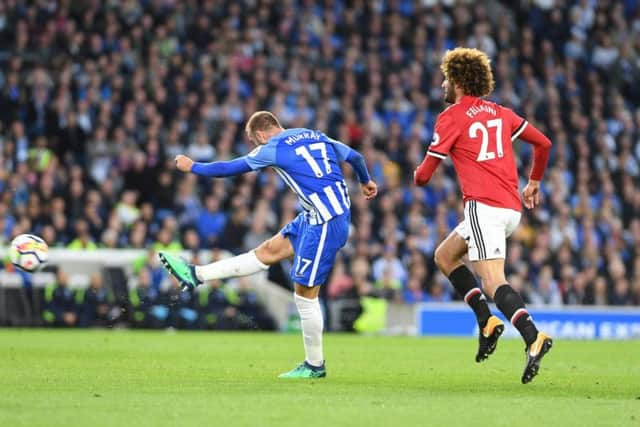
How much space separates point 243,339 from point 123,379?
23.4ft

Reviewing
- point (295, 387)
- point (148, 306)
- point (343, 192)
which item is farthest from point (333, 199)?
point (148, 306)

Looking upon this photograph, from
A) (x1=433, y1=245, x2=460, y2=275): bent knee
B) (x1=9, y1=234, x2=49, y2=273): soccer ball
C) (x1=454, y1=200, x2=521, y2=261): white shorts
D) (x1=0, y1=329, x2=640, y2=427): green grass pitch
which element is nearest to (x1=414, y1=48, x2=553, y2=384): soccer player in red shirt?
(x1=454, y1=200, x2=521, y2=261): white shorts

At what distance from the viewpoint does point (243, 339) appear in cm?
1711

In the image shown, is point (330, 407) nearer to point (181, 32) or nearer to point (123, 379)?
point (123, 379)

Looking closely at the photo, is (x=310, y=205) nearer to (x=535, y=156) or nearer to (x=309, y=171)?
(x=309, y=171)

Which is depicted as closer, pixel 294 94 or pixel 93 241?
pixel 93 241

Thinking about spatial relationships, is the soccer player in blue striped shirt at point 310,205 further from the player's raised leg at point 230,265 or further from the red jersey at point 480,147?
the red jersey at point 480,147

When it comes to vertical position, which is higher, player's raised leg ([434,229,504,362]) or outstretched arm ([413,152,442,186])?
outstretched arm ([413,152,442,186])

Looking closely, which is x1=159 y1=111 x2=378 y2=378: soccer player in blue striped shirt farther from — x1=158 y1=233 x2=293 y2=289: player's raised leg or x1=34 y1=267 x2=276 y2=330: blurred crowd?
x1=34 y1=267 x2=276 y2=330: blurred crowd

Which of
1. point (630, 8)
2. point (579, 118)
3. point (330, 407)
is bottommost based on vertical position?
point (330, 407)

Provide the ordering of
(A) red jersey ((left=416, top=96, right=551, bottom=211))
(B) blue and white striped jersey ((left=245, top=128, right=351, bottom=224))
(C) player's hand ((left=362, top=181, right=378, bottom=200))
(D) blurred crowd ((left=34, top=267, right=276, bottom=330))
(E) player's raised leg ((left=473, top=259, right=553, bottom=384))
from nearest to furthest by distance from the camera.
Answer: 1. (E) player's raised leg ((left=473, top=259, right=553, bottom=384))
2. (A) red jersey ((left=416, top=96, right=551, bottom=211))
3. (B) blue and white striped jersey ((left=245, top=128, right=351, bottom=224))
4. (C) player's hand ((left=362, top=181, right=378, bottom=200))
5. (D) blurred crowd ((left=34, top=267, right=276, bottom=330))

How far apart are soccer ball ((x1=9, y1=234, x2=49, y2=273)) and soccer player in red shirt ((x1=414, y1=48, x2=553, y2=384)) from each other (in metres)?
4.83

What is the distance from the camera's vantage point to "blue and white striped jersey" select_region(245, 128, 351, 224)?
10.3m

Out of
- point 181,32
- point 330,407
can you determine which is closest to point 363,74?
point 181,32
